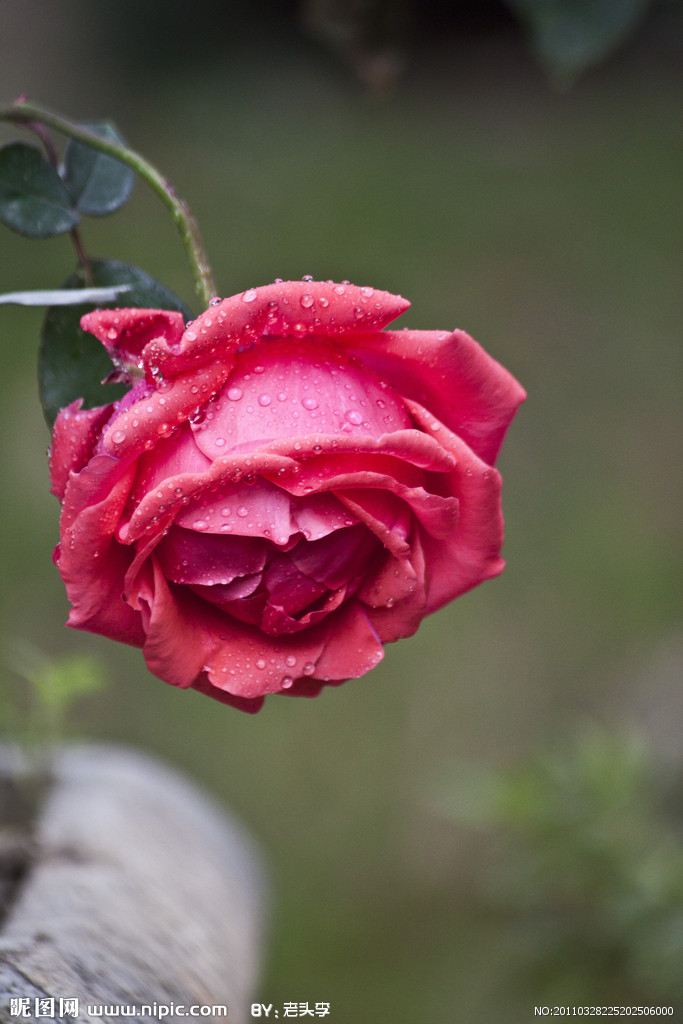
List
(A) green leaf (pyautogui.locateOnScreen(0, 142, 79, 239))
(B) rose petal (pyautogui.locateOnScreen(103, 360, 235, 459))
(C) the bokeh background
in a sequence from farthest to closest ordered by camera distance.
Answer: (C) the bokeh background < (A) green leaf (pyautogui.locateOnScreen(0, 142, 79, 239)) < (B) rose petal (pyautogui.locateOnScreen(103, 360, 235, 459))

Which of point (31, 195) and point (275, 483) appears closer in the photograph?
point (275, 483)

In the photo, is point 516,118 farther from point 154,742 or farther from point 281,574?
point 281,574

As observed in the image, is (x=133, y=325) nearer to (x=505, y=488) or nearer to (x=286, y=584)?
(x=286, y=584)

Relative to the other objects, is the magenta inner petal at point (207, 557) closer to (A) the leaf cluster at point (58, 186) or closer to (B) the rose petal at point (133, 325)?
(B) the rose petal at point (133, 325)

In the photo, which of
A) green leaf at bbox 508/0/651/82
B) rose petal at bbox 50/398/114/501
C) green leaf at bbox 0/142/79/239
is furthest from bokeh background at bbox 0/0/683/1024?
rose petal at bbox 50/398/114/501

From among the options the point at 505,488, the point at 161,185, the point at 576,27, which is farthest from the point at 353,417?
the point at 505,488

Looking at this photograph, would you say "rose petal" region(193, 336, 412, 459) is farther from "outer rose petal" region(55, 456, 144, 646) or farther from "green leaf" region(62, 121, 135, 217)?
"green leaf" region(62, 121, 135, 217)
